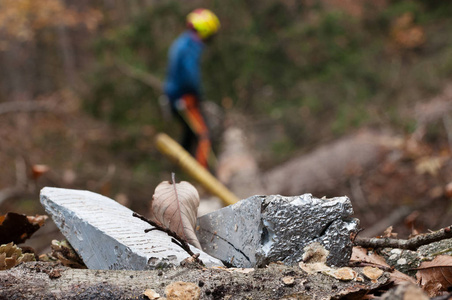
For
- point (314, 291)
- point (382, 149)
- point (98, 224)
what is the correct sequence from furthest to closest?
point (382, 149), point (98, 224), point (314, 291)

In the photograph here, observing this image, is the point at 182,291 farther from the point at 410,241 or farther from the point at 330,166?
the point at 330,166

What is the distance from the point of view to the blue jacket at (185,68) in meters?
7.27

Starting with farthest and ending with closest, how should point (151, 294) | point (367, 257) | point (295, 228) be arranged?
point (367, 257) → point (295, 228) → point (151, 294)

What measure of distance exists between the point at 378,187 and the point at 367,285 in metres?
5.01

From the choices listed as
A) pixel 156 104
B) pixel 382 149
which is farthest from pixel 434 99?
pixel 156 104

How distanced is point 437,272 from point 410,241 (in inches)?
4.9

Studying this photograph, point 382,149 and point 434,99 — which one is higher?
point 434,99

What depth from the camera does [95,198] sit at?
1.62m

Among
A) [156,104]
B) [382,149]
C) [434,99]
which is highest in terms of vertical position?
[156,104]

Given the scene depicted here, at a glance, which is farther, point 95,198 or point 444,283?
point 95,198

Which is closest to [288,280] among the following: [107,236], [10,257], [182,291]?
[182,291]

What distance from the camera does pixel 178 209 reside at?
1450 millimetres

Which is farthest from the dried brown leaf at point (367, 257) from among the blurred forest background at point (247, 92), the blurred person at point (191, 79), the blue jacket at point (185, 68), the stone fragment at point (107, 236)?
the blue jacket at point (185, 68)

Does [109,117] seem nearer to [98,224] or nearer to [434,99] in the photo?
[434,99]
